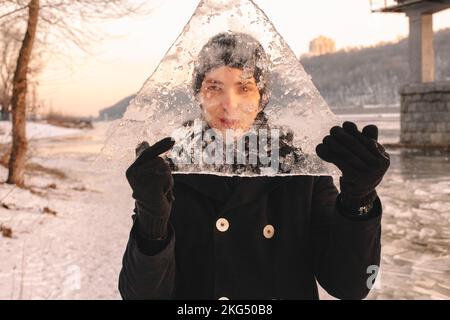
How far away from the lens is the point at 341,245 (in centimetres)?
149

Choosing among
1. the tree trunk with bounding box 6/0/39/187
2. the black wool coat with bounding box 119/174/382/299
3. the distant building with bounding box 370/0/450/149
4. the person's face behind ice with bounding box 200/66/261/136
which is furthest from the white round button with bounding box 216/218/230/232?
the distant building with bounding box 370/0/450/149

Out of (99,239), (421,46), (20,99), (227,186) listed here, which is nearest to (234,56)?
(227,186)

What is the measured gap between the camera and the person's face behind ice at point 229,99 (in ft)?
4.59

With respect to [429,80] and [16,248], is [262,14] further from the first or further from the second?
[429,80]

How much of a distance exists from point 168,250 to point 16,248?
5.21 meters

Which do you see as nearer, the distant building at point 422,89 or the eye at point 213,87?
the eye at point 213,87

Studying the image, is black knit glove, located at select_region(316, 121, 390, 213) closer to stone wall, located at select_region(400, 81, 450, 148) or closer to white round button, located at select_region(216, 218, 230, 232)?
white round button, located at select_region(216, 218, 230, 232)

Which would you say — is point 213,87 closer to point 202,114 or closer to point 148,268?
point 202,114

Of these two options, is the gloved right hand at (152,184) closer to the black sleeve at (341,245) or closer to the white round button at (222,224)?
the white round button at (222,224)

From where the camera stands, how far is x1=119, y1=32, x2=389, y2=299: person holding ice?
4.64 feet

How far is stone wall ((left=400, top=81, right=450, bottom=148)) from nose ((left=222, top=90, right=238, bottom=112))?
788 inches

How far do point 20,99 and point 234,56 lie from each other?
9286 millimetres

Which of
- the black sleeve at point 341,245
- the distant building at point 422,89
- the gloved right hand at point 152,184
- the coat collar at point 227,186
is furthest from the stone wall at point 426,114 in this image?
the gloved right hand at point 152,184
